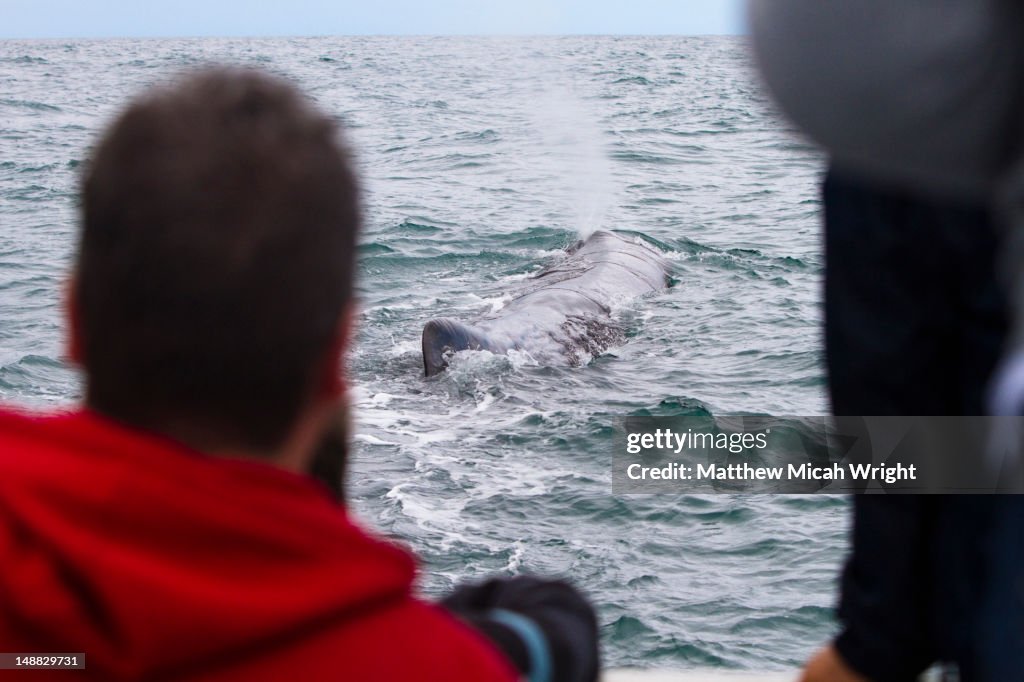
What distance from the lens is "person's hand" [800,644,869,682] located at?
1854 millimetres

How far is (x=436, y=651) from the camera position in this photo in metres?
1.16

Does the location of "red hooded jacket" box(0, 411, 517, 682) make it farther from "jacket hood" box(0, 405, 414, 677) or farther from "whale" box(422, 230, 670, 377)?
"whale" box(422, 230, 670, 377)

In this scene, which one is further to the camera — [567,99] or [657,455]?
[567,99]

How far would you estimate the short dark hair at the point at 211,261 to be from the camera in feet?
3.52

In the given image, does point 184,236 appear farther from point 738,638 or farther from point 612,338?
point 612,338

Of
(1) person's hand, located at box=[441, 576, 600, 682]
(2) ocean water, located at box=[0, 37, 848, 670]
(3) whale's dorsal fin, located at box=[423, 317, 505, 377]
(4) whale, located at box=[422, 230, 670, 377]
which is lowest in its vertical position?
(2) ocean water, located at box=[0, 37, 848, 670]

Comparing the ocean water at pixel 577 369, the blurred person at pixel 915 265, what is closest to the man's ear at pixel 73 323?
the ocean water at pixel 577 369

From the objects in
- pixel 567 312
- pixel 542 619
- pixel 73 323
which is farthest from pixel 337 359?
pixel 567 312

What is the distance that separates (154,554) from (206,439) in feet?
0.46

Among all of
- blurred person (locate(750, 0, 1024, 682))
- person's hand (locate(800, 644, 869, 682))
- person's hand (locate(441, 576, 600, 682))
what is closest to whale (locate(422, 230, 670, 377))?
person's hand (locate(800, 644, 869, 682))

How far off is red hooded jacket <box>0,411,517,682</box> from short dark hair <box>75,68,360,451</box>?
Result: 56 millimetres

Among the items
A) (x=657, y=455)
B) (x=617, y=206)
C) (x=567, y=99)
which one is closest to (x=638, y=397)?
(x=657, y=455)

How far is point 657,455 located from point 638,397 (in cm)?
125

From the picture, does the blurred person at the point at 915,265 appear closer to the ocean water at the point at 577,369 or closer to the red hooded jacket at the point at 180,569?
the ocean water at the point at 577,369
